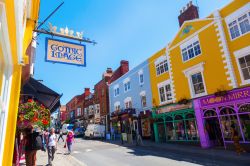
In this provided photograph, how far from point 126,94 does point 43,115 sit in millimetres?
23346

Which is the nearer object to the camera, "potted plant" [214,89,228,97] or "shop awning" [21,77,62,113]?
"shop awning" [21,77,62,113]

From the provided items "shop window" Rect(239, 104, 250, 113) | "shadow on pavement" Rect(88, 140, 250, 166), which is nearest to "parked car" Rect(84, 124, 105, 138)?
"shadow on pavement" Rect(88, 140, 250, 166)

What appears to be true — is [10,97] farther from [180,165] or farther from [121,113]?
[121,113]

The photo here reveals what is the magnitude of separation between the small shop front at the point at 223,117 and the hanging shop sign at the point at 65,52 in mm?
11745

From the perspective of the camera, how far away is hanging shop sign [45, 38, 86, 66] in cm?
551

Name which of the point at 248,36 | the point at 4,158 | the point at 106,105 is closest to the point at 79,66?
the point at 4,158

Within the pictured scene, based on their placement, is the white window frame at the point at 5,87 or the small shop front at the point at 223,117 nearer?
the white window frame at the point at 5,87

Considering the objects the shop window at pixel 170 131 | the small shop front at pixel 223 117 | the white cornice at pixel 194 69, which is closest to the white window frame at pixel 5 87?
the small shop front at pixel 223 117

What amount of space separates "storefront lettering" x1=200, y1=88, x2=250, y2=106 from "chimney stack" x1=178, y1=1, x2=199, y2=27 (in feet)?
28.7

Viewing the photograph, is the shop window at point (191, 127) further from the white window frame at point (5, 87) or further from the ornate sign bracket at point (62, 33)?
the white window frame at point (5, 87)

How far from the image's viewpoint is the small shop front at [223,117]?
44.1ft

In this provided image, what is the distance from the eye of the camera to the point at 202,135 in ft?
51.9

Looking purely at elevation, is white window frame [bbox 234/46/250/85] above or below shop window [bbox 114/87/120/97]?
below

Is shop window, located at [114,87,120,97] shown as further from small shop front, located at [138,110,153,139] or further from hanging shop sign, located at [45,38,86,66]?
hanging shop sign, located at [45,38,86,66]
